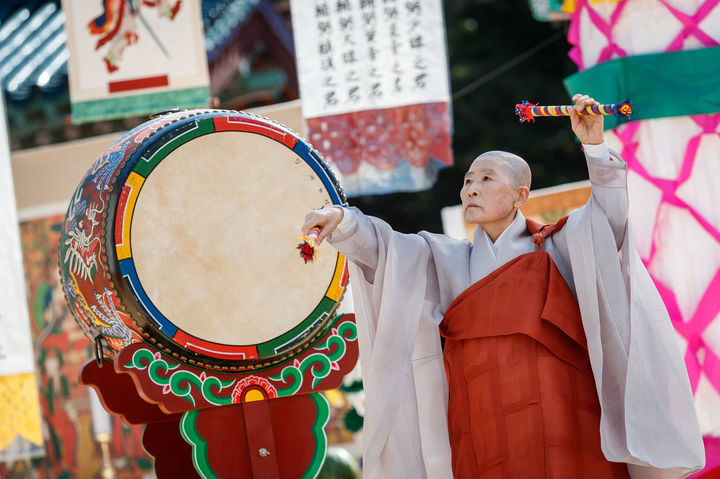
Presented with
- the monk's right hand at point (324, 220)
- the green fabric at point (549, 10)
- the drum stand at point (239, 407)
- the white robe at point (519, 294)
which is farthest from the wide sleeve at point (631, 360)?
the green fabric at point (549, 10)

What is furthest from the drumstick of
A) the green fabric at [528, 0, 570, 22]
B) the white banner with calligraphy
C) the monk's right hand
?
the white banner with calligraphy

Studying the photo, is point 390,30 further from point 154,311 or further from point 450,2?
point 450,2

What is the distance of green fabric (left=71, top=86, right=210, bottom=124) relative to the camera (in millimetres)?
4715

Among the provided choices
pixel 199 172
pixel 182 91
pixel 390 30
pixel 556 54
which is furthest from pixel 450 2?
pixel 199 172

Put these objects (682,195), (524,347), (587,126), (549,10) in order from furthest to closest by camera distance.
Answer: (549,10) → (682,195) → (524,347) → (587,126)

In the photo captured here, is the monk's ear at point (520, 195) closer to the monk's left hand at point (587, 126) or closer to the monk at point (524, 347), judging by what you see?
the monk at point (524, 347)

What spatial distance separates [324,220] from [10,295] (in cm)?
323

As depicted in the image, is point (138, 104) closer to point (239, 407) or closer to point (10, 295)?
point (10, 295)

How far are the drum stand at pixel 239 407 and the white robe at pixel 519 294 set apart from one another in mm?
269

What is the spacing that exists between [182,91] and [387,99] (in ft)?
3.54

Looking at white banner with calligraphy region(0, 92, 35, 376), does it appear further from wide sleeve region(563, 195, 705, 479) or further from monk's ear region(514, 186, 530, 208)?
wide sleeve region(563, 195, 705, 479)

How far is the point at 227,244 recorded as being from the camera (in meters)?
2.56

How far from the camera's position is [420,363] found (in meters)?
2.43

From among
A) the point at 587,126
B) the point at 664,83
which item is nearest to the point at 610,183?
the point at 587,126
